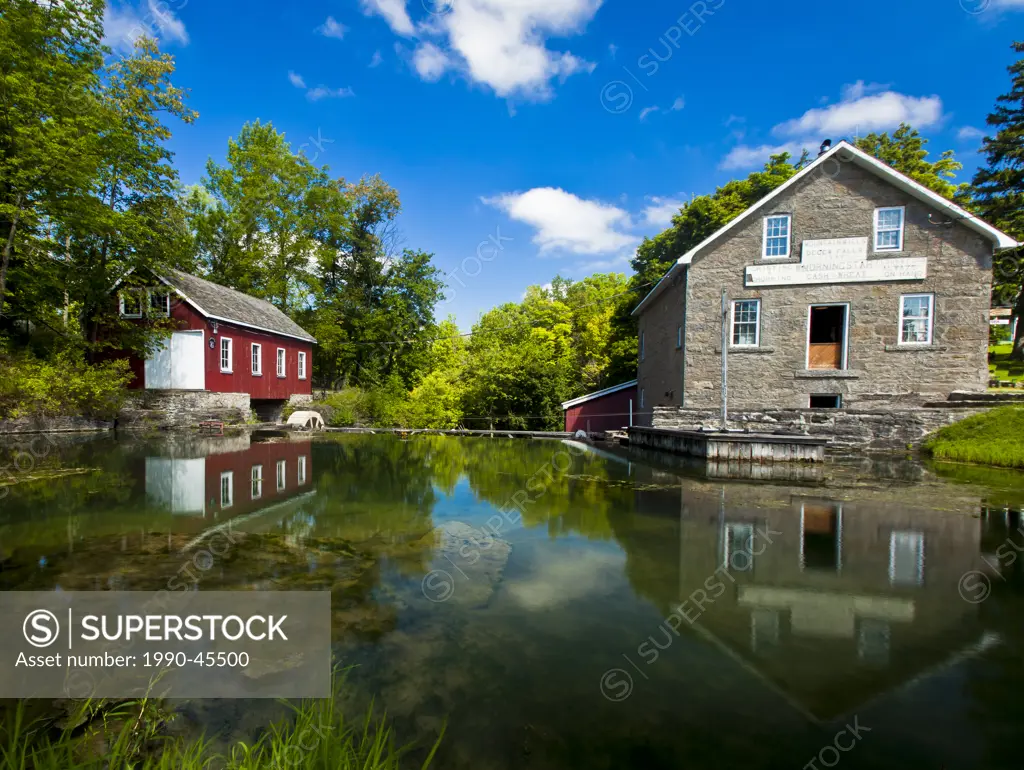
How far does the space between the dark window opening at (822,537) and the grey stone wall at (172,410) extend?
23.4 metres

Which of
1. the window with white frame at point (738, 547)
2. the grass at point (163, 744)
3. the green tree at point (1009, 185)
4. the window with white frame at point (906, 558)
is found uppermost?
the green tree at point (1009, 185)

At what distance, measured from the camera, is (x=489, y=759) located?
2449 millimetres

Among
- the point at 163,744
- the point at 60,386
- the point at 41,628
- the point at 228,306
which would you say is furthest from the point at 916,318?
the point at 60,386

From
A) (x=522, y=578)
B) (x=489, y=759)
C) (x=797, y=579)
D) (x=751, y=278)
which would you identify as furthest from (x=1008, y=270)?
(x=489, y=759)

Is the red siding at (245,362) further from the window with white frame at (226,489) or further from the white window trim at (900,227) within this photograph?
the white window trim at (900,227)

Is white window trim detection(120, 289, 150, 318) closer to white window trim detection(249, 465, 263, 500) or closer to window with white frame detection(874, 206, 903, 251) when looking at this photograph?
white window trim detection(249, 465, 263, 500)

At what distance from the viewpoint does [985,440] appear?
13539 mm

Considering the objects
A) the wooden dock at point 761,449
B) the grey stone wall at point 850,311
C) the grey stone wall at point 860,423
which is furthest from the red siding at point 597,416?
the wooden dock at point 761,449

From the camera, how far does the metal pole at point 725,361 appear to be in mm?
16156

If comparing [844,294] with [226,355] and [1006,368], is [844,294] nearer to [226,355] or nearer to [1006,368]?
[1006,368]

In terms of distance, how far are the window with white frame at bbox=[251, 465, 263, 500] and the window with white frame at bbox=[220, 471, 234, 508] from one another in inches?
14.5

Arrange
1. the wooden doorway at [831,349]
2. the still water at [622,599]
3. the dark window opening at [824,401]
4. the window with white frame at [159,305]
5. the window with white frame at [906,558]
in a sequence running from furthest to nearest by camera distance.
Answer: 1. the window with white frame at [159,305]
2. the dark window opening at [824,401]
3. the wooden doorway at [831,349]
4. the window with white frame at [906,558]
5. the still water at [622,599]

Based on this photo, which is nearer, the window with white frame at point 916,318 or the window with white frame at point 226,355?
the window with white frame at point 916,318

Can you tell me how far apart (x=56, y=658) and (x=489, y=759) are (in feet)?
10.2
